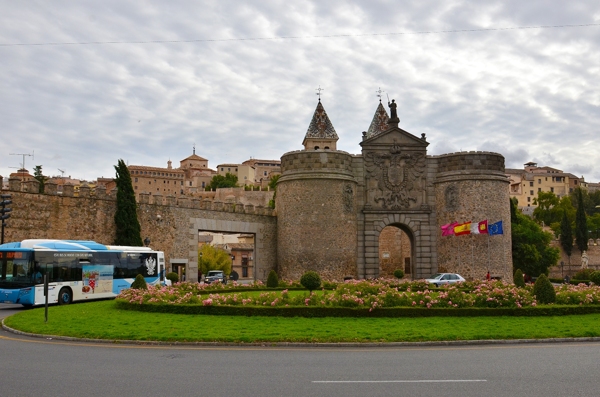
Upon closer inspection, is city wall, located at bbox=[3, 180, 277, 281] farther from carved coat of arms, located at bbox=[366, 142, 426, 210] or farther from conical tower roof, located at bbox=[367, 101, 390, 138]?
conical tower roof, located at bbox=[367, 101, 390, 138]

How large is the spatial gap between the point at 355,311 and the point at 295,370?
317 inches

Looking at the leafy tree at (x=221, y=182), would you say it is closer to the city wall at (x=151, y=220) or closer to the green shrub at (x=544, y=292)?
the city wall at (x=151, y=220)

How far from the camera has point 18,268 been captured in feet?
72.7

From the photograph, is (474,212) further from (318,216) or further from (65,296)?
(65,296)

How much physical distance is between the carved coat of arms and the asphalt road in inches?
1015

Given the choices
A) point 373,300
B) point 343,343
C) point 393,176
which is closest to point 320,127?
point 393,176

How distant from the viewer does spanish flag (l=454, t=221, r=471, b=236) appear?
1499 inches

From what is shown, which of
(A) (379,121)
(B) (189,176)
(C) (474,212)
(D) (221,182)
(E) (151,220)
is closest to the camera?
(E) (151,220)

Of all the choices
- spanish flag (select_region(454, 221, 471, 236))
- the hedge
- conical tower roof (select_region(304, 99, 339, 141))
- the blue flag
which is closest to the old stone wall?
spanish flag (select_region(454, 221, 471, 236))

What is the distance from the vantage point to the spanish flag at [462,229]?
38.1 metres

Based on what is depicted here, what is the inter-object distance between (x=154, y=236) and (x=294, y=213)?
9.06 m

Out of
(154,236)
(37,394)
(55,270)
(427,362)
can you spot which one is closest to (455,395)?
(427,362)

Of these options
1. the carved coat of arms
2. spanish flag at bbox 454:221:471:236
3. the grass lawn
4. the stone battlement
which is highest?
the carved coat of arms

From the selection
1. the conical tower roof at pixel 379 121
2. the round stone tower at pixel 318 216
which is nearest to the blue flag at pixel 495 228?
the round stone tower at pixel 318 216
